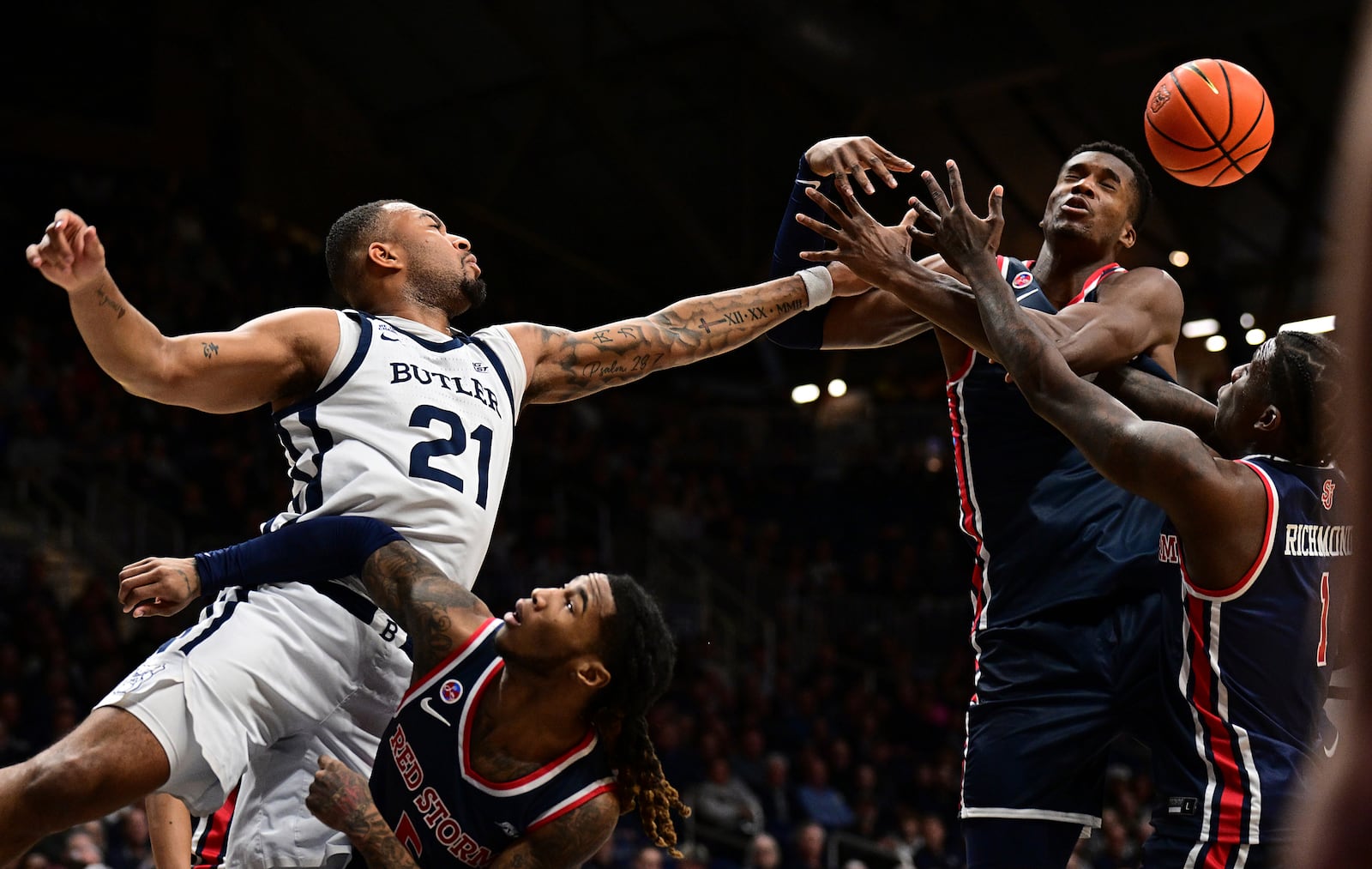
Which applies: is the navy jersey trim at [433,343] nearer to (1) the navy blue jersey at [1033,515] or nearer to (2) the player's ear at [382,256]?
(2) the player's ear at [382,256]

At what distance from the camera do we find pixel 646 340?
466 centimetres

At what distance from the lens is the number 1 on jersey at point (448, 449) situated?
3879 millimetres

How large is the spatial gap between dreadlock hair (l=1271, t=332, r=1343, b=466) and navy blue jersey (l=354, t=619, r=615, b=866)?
1.96m

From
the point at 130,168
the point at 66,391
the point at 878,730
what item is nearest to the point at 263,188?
the point at 130,168

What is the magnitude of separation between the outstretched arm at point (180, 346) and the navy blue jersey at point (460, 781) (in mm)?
973

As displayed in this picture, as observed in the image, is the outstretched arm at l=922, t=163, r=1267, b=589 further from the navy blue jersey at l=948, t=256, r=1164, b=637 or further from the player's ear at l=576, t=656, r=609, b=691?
the player's ear at l=576, t=656, r=609, b=691

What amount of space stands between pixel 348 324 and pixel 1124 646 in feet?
7.98

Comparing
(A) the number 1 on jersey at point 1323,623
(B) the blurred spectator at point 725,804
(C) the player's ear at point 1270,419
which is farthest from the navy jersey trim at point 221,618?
(B) the blurred spectator at point 725,804

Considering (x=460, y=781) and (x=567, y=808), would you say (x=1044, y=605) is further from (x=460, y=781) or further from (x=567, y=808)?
(x=460, y=781)

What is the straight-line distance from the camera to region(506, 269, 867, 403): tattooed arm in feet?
14.9

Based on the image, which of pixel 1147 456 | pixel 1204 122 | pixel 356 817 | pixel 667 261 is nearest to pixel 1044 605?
pixel 1147 456

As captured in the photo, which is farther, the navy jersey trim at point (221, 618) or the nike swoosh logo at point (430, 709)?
the navy jersey trim at point (221, 618)

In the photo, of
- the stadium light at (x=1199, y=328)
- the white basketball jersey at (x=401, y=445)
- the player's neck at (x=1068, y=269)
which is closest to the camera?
the white basketball jersey at (x=401, y=445)

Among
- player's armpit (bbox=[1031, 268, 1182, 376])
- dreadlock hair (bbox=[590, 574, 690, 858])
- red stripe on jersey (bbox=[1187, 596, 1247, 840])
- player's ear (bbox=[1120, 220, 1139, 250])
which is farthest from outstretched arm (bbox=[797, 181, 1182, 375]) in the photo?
dreadlock hair (bbox=[590, 574, 690, 858])
